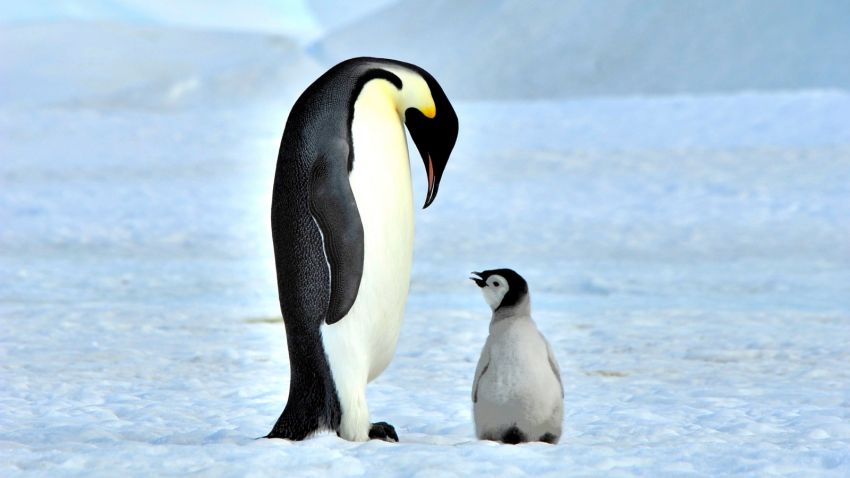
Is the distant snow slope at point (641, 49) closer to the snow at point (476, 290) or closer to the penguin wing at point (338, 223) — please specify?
the snow at point (476, 290)

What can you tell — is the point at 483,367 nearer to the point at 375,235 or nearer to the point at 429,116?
the point at 375,235

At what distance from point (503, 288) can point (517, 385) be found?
0.26 meters

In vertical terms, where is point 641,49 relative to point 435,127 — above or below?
above

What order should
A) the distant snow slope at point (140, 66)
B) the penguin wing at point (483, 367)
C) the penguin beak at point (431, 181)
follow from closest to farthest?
the penguin wing at point (483, 367), the penguin beak at point (431, 181), the distant snow slope at point (140, 66)

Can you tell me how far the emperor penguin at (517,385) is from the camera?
2766 mm

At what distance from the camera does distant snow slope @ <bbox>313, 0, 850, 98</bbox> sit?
20969 mm

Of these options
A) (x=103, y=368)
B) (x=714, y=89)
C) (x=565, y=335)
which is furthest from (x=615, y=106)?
(x=103, y=368)

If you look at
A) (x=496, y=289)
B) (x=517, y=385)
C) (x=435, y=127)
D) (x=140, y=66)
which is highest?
(x=140, y=66)

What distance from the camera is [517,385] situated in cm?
276

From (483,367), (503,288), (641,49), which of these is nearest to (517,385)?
(483,367)

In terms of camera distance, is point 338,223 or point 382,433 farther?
point 382,433

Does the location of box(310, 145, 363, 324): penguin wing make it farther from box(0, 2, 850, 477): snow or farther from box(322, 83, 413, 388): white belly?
box(0, 2, 850, 477): snow

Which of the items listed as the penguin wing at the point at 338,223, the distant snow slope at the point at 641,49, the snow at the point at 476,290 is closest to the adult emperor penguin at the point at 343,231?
the penguin wing at the point at 338,223

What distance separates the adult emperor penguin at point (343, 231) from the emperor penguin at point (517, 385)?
0.24 m
